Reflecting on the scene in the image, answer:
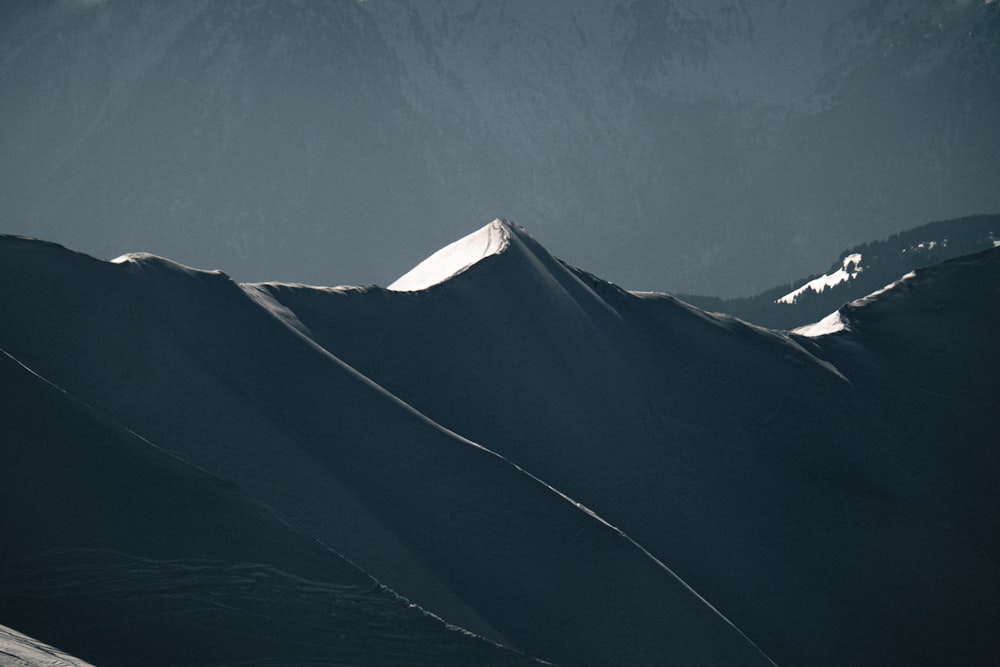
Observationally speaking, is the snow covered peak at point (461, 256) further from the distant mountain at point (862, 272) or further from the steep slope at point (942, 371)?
the distant mountain at point (862, 272)

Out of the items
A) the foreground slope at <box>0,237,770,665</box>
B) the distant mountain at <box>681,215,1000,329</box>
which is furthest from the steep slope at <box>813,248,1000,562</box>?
the distant mountain at <box>681,215,1000,329</box>

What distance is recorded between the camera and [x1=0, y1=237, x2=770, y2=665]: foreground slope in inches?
865

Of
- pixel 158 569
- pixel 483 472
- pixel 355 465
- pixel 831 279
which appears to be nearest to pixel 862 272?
pixel 831 279

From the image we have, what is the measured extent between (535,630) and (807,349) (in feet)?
52.2

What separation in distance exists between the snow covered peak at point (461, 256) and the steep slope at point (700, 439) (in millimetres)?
601

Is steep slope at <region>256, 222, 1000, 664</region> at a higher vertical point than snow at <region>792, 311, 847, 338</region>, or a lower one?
lower

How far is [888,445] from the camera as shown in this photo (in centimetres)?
3125

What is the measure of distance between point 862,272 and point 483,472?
5083 inches

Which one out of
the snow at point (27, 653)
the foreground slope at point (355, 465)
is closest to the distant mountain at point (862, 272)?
the foreground slope at point (355, 465)

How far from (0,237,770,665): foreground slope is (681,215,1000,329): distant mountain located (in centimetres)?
9881

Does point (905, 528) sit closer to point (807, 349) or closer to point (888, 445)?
point (888, 445)

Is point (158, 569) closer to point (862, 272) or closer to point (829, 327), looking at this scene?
point (829, 327)

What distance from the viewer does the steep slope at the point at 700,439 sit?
86.7 feet

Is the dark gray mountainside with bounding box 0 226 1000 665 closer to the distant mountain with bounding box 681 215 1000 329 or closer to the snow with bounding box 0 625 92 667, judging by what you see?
the snow with bounding box 0 625 92 667
